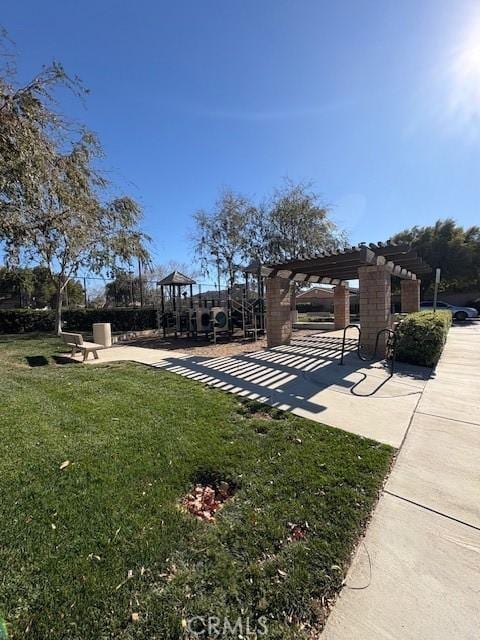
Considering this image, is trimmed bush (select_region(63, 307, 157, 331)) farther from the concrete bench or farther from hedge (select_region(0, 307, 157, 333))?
the concrete bench

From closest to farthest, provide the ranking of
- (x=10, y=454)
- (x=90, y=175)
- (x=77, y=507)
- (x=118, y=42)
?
(x=77, y=507), (x=10, y=454), (x=118, y=42), (x=90, y=175)

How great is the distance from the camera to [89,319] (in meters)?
17.5

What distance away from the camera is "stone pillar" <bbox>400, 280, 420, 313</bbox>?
52.2ft

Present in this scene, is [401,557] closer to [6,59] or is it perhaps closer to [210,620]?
[210,620]

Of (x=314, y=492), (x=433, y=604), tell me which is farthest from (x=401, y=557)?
(x=314, y=492)

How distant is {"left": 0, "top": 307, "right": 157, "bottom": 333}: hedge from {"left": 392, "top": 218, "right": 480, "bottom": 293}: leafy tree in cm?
2129

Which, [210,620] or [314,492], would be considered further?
[314,492]

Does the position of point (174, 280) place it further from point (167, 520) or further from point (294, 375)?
point (167, 520)

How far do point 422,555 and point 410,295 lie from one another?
53.1 ft

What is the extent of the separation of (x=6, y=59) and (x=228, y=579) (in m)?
7.72

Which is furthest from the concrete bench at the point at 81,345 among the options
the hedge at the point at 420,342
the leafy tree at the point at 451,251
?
the leafy tree at the point at 451,251

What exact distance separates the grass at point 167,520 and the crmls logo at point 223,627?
3 cm

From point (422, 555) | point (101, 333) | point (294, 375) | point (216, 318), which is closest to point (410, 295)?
point (216, 318)

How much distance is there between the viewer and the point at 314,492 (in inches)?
98.0
